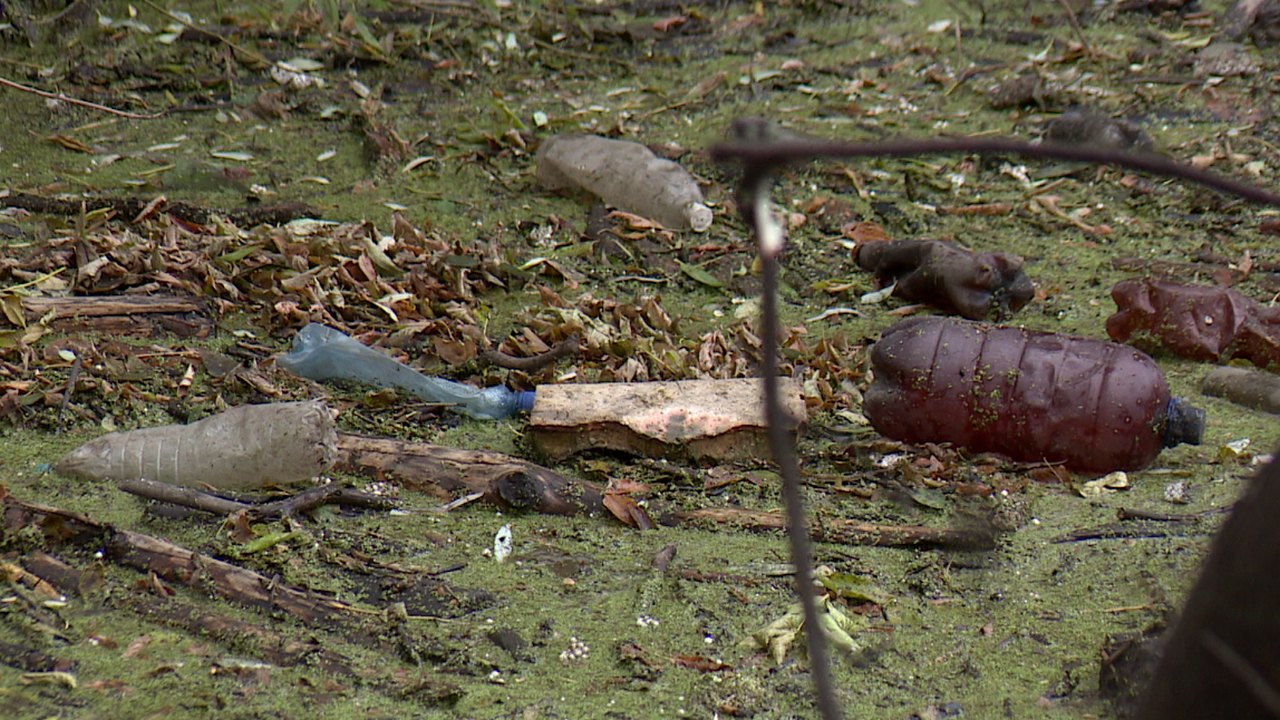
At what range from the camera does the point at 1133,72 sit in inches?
232

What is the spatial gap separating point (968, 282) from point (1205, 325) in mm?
670

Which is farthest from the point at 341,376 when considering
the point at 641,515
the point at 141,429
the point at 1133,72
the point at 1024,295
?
the point at 1133,72

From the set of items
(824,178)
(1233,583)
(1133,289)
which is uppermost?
(1233,583)

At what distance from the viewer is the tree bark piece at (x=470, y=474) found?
252 cm

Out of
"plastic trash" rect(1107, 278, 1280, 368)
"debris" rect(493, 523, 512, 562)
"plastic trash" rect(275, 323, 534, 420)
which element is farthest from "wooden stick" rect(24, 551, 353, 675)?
"plastic trash" rect(1107, 278, 1280, 368)

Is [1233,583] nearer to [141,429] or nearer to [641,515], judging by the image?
[641,515]

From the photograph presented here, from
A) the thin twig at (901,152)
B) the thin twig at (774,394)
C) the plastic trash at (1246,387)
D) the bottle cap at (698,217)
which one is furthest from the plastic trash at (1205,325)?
the thin twig at (774,394)

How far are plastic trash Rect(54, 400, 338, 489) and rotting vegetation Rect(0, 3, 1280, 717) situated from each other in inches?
3.6

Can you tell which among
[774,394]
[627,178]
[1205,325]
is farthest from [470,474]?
[627,178]

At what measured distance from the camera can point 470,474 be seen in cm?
259

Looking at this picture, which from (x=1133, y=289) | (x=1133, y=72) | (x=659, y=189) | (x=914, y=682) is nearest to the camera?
(x=914, y=682)

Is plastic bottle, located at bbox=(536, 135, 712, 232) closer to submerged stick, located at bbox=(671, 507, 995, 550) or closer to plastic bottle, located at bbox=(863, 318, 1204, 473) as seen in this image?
plastic bottle, located at bbox=(863, 318, 1204, 473)

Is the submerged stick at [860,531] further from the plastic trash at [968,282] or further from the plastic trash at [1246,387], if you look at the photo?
the plastic trash at [968,282]

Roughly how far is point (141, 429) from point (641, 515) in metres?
1.09
